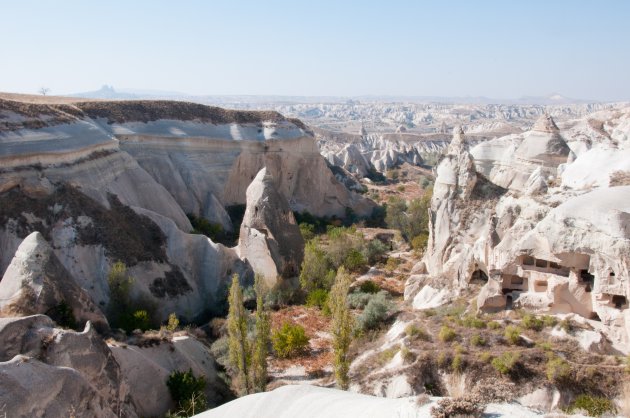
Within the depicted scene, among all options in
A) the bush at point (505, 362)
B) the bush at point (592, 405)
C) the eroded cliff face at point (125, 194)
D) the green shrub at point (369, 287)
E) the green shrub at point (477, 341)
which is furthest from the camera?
the green shrub at point (369, 287)

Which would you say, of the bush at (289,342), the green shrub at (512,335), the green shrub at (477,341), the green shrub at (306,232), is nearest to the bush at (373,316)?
the bush at (289,342)

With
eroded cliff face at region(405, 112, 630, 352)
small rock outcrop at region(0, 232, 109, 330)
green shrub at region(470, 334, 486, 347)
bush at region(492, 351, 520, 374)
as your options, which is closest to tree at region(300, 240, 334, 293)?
eroded cliff face at region(405, 112, 630, 352)

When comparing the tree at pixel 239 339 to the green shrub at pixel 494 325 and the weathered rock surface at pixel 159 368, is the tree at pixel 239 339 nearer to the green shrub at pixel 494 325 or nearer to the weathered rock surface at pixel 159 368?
the weathered rock surface at pixel 159 368

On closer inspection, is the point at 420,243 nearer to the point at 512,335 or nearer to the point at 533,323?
the point at 533,323

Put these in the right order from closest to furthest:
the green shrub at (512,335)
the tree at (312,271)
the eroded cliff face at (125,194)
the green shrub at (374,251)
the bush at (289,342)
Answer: the green shrub at (512,335)
the bush at (289,342)
the eroded cliff face at (125,194)
the tree at (312,271)
the green shrub at (374,251)

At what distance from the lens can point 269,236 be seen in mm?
19875

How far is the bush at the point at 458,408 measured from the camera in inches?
197

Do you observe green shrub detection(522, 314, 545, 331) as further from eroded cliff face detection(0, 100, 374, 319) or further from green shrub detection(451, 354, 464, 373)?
eroded cliff face detection(0, 100, 374, 319)

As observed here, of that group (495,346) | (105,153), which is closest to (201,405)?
(495,346)

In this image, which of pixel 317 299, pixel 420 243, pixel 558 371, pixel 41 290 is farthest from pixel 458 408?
pixel 420 243

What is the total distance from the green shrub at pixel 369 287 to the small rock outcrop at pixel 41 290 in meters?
10.0

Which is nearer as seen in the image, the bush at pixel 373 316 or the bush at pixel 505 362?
the bush at pixel 505 362

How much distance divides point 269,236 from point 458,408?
1516 centimetres

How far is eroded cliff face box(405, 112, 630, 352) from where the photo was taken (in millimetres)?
10773
